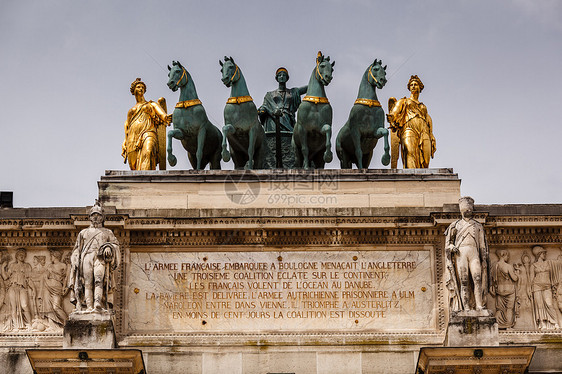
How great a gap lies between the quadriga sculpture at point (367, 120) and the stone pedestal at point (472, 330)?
4.99 m

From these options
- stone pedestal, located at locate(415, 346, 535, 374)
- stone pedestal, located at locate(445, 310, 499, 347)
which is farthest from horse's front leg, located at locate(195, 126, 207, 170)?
stone pedestal, located at locate(415, 346, 535, 374)

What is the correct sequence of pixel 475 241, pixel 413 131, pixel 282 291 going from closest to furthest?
pixel 475 241
pixel 282 291
pixel 413 131

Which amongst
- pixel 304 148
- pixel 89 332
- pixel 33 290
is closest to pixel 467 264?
pixel 304 148

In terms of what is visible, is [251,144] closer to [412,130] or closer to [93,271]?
[412,130]

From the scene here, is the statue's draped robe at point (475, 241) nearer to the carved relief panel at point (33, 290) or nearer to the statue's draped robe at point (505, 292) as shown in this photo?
the statue's draped robe at point (505, 292)

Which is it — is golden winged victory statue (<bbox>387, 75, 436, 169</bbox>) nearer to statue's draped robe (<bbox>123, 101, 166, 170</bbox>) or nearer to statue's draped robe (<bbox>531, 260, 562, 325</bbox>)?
statue's draped robe (<bbox>531, 260, 562, 325</bbox>)

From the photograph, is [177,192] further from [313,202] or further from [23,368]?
[23,368]

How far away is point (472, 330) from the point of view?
29.6 meters

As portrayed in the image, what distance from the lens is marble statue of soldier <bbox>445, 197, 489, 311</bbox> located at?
29984 mm

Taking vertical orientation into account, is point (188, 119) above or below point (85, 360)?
above

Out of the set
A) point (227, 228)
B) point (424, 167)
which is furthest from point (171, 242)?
point (424, 167)

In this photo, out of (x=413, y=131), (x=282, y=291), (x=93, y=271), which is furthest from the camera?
(x=413, y=131)

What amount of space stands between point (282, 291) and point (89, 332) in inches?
158

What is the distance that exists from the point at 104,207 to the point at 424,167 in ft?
23.2
